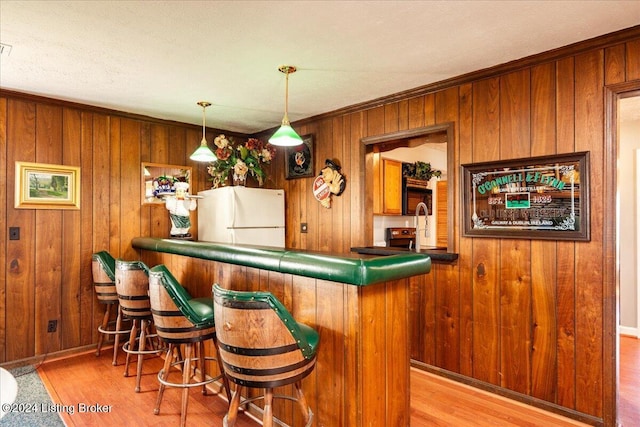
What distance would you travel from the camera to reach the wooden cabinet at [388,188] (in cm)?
428

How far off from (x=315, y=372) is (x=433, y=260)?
1.50m

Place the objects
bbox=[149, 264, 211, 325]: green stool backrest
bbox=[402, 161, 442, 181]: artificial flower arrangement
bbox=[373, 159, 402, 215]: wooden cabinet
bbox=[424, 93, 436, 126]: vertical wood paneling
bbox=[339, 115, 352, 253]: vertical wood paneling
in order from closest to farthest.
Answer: bbox=[149, 264, 211, 325]: green stool backrest
bbox=[424, 93, 436, 126]: vertical wood paneling
bbox=[339, 115, 352, 253]: vertical wood paneling
bbox=[373, 159, 402, 215]: wooden cabinet
bbox=[402, 161, 442, 181]: artificial flower arrangement

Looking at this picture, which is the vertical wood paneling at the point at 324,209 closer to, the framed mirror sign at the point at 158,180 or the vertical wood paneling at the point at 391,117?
the vertical wood paneling at the point at 391,117

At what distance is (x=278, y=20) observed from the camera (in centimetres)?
202

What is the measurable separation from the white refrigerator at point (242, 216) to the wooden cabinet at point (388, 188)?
3.71ft

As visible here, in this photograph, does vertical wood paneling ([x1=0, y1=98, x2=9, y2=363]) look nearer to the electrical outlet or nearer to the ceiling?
the electrical outlet

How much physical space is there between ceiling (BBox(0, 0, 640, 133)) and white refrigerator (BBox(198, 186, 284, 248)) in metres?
1.10

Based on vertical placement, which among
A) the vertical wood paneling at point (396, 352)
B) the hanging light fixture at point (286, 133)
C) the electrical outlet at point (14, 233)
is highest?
the hanging light fixture at point (286, 133)

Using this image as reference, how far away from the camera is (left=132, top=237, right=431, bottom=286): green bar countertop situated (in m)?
1.61

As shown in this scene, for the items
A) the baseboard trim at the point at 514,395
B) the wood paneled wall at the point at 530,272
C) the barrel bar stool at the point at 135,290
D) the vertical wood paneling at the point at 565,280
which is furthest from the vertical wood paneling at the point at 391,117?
the barrel bar stool at the point at 135,290

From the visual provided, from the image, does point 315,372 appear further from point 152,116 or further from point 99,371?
point 152,116

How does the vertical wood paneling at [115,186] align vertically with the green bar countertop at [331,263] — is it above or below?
above

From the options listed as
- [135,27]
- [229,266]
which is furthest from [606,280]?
[135,27]

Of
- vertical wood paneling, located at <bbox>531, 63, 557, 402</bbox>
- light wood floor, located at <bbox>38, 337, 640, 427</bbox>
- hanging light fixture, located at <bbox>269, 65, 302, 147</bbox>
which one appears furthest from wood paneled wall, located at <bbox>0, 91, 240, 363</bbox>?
vertical wood paneling, located at <bbox>531, 63, 557, 402</bbox>
